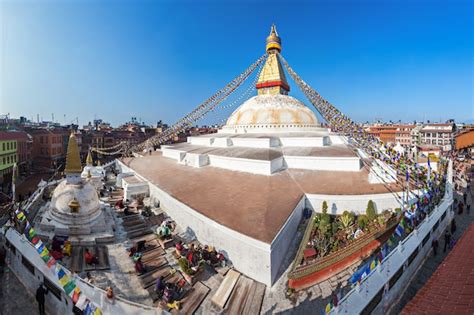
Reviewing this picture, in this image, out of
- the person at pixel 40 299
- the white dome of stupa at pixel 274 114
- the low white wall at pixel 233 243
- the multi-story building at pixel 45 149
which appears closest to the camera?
the low white wall at pixel 233 243

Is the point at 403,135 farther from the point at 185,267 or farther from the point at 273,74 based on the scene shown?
the point at 185,267

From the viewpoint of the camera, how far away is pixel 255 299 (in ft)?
18.0

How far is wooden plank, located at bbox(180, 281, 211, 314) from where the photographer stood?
17.3 ft

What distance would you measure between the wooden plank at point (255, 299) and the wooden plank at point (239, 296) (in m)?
0.09

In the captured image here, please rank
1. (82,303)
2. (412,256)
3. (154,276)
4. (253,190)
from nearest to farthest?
1. (82,303)
2. (154,276)
3. (412,256)
4. (253,190)

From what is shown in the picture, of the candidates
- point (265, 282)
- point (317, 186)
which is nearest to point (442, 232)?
point (317, 186)

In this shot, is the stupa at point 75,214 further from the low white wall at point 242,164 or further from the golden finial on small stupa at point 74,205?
the low white wall at point 242,164

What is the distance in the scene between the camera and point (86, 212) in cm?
830

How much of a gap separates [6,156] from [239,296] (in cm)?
2671

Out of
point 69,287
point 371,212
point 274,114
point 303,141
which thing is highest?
point 274,114

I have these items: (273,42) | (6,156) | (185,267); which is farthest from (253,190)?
(6,156)

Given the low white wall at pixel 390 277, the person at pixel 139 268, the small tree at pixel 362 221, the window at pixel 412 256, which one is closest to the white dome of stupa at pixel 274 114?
the small tree at pixel 362 221

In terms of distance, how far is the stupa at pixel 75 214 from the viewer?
7.91 meters

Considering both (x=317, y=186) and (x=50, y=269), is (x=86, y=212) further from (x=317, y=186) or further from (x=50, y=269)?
(x=317, y=186)
